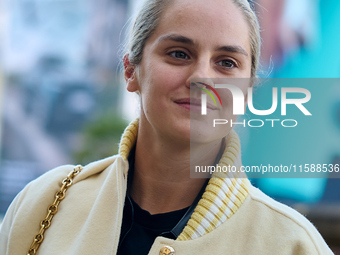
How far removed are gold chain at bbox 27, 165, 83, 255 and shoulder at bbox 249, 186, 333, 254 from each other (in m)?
0.74

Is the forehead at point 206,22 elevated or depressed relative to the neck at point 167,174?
elevated

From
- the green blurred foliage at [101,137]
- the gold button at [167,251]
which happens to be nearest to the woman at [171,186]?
the gold button at [167,251]

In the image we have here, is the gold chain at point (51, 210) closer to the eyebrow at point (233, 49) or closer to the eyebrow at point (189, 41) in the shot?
the eyebrow at point (189, 41)

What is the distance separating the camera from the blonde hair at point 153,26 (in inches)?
60.2

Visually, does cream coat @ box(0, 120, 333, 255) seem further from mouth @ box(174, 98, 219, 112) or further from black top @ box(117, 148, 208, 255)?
mouth @ box(174, 98, 219, 112)

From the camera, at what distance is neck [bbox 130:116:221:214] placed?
1530 mm

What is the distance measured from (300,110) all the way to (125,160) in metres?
0.96

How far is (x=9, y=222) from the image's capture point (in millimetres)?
1661

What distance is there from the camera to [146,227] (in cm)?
149

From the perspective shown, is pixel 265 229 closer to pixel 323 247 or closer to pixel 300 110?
pixel 323 247

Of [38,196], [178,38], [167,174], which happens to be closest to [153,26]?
[178,38]

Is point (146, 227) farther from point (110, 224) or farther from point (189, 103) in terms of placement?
point (189, 103)

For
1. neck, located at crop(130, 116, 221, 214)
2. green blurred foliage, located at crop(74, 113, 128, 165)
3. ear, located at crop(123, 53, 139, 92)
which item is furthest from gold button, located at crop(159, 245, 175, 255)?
green blurred foliage, located at crop(74, 113, 128, 165)

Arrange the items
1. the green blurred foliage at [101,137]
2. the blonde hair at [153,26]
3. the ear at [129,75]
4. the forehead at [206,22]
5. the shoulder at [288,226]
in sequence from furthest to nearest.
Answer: the green blurred foliage at [101,137] < the ear at [129,75] < the blonde hair at [153,26] < the forehead at [206,22] < the shoulder at [288,226]
